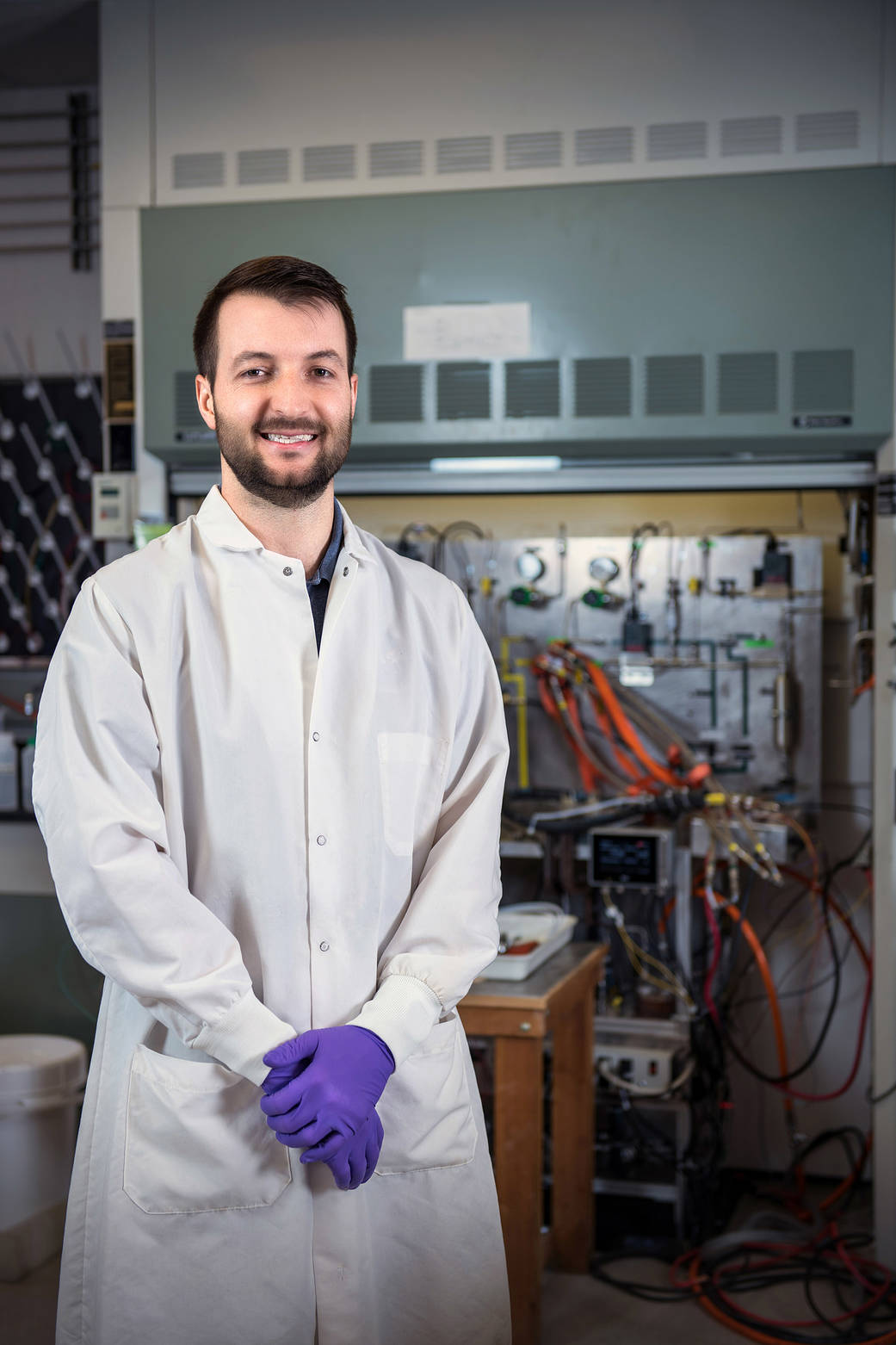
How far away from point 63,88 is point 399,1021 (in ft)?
11.1

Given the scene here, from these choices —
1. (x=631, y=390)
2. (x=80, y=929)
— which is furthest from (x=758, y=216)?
(x=80, y=929)

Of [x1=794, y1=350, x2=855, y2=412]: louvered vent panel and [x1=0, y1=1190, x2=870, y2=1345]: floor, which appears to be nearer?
[x1=0, y1=1190, x2=870, y2=1345]: floor

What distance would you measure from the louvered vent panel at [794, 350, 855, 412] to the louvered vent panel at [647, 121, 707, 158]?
1.64 feet

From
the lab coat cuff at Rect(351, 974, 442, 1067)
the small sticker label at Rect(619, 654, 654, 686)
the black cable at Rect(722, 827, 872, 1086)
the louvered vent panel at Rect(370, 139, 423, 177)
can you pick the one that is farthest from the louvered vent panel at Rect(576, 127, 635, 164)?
the lab coat cuff at Rect(351, 974, 442, 1067)

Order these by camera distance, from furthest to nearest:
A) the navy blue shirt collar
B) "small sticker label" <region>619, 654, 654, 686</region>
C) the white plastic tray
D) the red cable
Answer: "small sticker label" <region>619, 654, 654, 686</region>, the red cable, the white plastic tray, the navy blue shirt collar

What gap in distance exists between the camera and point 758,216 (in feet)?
8.64

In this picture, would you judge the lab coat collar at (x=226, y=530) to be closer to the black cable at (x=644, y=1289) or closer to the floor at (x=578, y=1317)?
the floor at (x=578, y=1317)

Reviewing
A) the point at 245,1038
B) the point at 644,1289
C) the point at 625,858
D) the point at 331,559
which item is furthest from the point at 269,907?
the point at 644,1289

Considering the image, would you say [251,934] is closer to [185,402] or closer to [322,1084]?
[322,1084]

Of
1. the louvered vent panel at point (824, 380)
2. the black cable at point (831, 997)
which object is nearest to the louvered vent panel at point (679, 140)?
the louvered vent panel at point (824, 380)

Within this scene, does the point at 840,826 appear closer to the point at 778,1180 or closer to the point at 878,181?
the point at 778,1180

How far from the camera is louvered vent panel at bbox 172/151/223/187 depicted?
281 cm

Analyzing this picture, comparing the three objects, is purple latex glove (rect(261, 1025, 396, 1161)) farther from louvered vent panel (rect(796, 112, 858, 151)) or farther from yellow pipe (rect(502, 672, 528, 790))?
louvered vent panel (rect(796, 112, 858, 151))

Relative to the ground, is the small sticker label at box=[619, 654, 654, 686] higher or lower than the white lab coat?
higher
